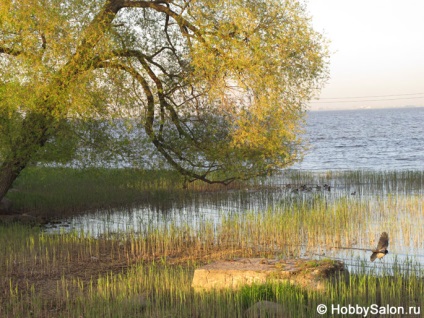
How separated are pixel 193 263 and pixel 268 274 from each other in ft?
12.2

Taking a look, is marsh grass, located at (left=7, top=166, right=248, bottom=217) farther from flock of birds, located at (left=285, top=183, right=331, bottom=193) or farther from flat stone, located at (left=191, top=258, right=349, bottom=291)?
flat stone, located at (left=191, top=258, right=349, bottom=291)

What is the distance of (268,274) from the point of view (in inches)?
442

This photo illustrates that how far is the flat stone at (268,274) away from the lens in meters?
11.0

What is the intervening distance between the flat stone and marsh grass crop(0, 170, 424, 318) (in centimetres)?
32

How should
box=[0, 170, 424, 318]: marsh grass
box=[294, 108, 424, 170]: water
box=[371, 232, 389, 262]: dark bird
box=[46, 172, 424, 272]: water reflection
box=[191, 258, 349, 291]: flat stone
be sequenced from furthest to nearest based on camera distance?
box=[294, 108, 424, 170]: water → box=[46, 172, 424, 272]: water reflection → box=[371, 232, 389, 262]: dark bird → box=[191, 258, 349, 291]: flat stone → box=[0, 170, 424, 318]: marsh grass

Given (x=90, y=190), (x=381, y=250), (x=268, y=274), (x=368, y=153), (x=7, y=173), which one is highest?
(x=7, y=173)

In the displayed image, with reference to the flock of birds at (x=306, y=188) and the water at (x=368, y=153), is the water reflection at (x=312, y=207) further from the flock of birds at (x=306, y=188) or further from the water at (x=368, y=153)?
the water at (x=368, y=153)

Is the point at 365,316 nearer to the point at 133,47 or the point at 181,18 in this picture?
the point at 181,18

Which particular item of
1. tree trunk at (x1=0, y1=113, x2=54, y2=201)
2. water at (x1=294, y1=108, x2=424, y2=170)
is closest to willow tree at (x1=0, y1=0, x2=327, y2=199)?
tree trunk at (x1=0, y1=113, x2=54, y2=201)

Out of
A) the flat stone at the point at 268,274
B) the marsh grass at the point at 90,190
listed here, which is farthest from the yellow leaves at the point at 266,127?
the flat stone at the point at 268,274

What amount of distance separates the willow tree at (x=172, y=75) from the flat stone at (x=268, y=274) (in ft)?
21.4

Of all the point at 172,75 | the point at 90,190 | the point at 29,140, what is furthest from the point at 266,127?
the point at 90,190

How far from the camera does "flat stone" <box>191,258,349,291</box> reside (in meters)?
11.0

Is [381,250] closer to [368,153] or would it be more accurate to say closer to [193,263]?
[193,263]
